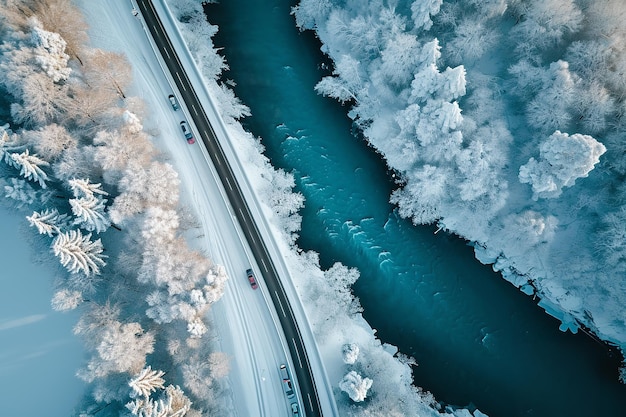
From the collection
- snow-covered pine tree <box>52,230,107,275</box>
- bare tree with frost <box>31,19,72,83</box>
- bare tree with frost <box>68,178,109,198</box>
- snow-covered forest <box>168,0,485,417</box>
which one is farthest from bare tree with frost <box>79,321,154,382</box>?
bare tree with frost <box>31,19,72,83</box>

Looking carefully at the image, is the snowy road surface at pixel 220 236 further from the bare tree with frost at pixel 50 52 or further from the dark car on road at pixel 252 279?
the bare tree with frost at pixel 50 52

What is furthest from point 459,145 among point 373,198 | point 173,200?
point 173,200

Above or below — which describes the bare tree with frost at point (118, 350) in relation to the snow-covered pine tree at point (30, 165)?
below

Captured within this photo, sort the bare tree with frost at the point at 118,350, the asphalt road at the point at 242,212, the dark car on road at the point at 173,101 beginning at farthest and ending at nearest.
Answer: the dark car on road at the point at 173,101, the asphalt road at the point at 242,212, the bare tree with frost at the point at 118,350

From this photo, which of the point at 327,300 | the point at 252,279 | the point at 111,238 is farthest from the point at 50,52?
the point at 327,300

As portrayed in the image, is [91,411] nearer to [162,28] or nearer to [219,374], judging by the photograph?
[219,374]

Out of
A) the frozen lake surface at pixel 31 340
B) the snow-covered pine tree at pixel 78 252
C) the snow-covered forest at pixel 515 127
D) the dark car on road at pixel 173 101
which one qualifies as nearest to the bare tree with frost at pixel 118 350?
the frozen lake surface at pixel 31 340
